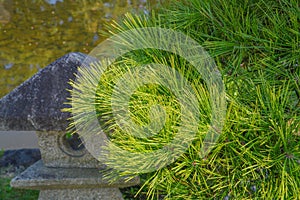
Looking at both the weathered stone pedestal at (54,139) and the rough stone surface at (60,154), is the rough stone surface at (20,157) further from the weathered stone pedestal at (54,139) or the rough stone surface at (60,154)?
the rough stone surface at (60,154)

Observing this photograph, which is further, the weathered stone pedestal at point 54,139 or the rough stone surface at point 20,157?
the rough stone surface at point 20,157

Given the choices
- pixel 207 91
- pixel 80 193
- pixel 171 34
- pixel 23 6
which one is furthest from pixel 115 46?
pixel 23 6

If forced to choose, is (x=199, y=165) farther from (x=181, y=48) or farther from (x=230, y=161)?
(x=181, y=48)

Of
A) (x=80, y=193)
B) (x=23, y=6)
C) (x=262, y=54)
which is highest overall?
(x=262, y=54)

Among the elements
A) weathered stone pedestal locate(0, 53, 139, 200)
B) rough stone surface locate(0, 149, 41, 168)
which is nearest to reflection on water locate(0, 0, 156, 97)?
rough stone surface locate(0, 149, 41, 168)

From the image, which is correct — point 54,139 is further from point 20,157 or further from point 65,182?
point 20,157

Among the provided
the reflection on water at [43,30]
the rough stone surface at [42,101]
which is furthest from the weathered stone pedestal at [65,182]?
the reflection on water at [43,30]

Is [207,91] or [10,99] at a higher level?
[207,91]

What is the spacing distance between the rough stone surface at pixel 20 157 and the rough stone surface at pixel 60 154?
919 mm

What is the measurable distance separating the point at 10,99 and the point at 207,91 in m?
0.73

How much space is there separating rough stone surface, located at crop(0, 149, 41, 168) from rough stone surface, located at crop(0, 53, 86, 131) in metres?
1.13

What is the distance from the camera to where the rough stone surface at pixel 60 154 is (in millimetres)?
1468

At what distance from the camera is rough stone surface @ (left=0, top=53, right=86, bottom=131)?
1217 mm

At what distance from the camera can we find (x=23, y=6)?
346cm
